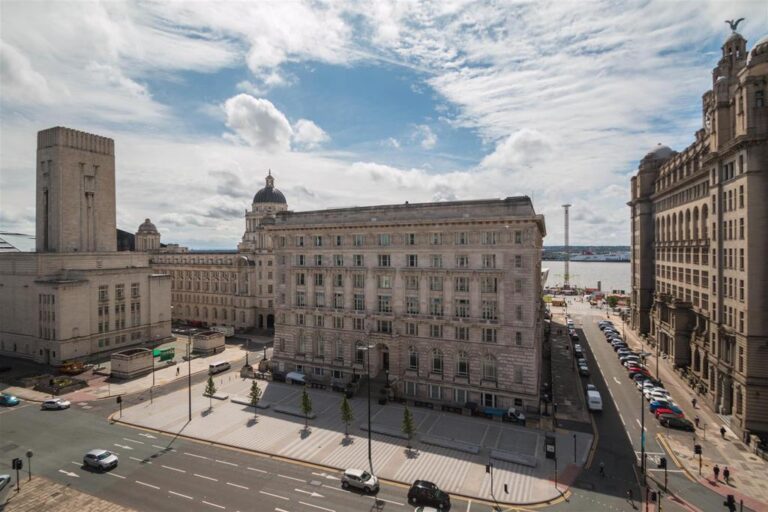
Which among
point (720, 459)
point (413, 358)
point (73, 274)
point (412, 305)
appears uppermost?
point (73, 274)

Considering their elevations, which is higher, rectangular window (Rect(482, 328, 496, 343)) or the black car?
rectangular window (Rect(482, 328, 496, 343))

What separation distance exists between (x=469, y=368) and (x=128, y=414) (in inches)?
1584

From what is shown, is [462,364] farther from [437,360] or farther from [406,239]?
[406,239]

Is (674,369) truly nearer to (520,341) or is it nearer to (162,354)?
(520,341)

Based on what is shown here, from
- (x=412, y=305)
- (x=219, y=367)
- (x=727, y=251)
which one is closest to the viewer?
(x=727, y=251)

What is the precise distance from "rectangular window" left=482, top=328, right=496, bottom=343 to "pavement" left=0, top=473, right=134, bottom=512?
121ft

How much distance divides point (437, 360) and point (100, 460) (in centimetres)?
3530

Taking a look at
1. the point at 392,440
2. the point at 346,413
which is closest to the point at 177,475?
the point at 346,413

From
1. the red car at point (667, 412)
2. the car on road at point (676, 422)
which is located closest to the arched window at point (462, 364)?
the red car at point (667, 412)

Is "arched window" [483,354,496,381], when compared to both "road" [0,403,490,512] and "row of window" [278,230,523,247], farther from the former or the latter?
"road" [0,403,490,512]

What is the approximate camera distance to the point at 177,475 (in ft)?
Result: 115

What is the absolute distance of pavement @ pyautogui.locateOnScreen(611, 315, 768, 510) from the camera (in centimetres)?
3266

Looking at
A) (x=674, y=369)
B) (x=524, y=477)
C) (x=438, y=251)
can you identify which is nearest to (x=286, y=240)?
(x=438, y=251)

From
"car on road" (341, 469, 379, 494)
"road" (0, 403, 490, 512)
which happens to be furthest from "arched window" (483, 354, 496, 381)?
"car on road" (341, 469, 379, 494)
